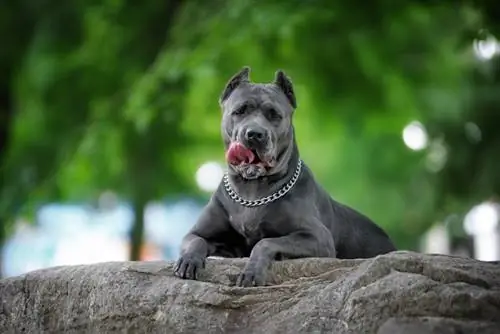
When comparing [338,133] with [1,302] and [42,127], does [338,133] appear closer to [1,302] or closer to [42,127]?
[42,127]

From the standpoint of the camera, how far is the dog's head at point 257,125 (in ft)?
17.3

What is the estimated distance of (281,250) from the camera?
5.30m

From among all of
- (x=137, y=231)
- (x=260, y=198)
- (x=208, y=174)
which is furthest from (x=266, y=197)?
(x=208, y=174)

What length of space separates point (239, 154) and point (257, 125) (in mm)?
202

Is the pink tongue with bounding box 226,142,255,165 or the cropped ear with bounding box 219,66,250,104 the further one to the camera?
the cropped ear with bounding box 219,66,250,104

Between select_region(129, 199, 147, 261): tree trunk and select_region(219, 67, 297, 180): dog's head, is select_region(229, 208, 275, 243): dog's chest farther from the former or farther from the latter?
select_region(129, 199, 147, 261): tree trunk

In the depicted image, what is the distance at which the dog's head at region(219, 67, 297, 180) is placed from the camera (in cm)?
526

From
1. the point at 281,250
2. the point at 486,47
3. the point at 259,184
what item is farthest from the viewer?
the point at 486,47

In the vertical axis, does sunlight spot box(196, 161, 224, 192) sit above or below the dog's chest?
above

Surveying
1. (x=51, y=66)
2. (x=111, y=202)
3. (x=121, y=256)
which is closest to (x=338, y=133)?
(x=51, y=66)

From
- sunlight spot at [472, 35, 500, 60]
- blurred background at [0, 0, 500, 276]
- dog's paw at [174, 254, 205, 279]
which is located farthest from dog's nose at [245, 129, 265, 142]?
sunlight spot at [472, 35, 500, 60]

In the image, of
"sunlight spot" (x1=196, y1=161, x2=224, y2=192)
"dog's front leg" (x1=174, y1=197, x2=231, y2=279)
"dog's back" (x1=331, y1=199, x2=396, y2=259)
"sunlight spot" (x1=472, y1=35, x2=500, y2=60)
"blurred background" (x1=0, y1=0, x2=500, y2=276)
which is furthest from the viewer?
"sunlight spot" (x1=196, y1=161, x2=224, y2=192)

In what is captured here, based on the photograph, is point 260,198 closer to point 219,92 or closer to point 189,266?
point 189,266

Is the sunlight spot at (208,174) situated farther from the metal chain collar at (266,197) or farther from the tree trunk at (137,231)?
the metal chain collar at (266,197)
